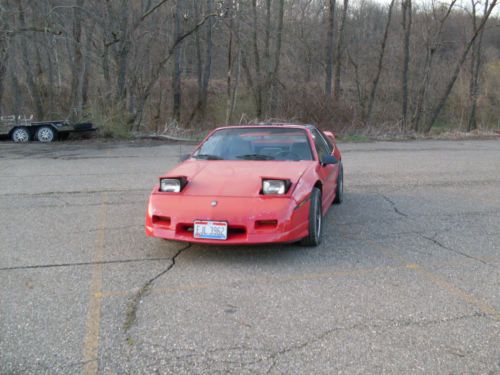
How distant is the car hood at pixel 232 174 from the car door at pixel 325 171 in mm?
268

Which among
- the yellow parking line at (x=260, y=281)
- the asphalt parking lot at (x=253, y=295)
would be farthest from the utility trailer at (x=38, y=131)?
the yellow parking line at (x=260, y=281)

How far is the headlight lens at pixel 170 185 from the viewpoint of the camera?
15.5 ft

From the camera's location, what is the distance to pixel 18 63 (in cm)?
2555

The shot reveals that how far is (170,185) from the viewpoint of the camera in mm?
4742

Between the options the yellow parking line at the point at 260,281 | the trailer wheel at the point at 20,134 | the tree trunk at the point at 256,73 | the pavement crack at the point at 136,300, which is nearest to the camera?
the pavement crack at the point at 136,300

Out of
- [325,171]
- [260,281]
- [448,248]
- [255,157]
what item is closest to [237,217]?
[260,281]

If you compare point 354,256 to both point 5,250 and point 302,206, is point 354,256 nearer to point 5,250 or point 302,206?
point 302,206

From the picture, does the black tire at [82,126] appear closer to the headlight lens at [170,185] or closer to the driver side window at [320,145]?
the driver side window at [320,145]

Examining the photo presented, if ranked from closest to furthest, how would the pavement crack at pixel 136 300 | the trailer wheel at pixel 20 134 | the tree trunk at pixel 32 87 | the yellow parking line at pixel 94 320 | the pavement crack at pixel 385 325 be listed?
the yellow parking line at pixel 94 320
the pavement crack at pixel 385 325
the pavement crack at pixel 136 300
the trailer wheel at pixel 20 134
the tree trunk at pixel 32 87

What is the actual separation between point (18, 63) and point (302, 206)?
84.2ft

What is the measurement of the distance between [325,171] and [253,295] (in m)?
2.45

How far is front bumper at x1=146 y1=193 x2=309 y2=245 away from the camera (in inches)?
169

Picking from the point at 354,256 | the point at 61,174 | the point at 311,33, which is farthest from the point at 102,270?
the point at 311,33

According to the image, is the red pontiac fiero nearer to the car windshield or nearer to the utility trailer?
the car windshield
